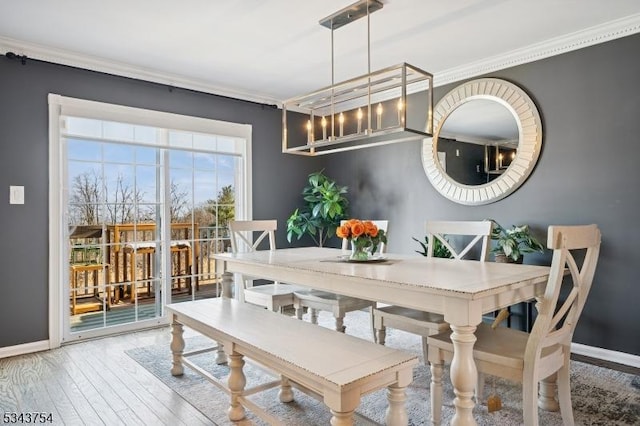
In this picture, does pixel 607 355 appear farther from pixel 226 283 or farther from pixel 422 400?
pixel 226 283

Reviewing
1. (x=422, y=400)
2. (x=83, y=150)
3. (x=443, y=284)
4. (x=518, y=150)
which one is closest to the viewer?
(x=443, y=284)

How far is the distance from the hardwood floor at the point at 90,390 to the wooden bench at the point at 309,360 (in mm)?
281

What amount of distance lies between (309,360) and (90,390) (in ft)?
5.34

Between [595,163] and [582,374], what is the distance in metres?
1.49

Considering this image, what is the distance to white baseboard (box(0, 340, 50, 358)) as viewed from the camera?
309cm

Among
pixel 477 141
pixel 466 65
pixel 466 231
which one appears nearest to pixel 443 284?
pixel 466 231

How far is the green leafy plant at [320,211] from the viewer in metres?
4.33

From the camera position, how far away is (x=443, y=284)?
178 cm

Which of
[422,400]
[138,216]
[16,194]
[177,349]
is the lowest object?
[422,400]

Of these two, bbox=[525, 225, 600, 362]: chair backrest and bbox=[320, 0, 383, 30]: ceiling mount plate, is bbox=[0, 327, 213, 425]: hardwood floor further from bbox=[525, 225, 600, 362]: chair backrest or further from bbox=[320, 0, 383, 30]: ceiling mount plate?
bbox=[320, 0, 383, 30]: ceiling mount plate

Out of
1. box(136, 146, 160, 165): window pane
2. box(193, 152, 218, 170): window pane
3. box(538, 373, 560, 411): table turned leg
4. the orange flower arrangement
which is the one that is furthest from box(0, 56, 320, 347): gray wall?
box(538, 373, 560, 411): table turned leg

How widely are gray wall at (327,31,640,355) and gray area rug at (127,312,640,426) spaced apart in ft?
1.51

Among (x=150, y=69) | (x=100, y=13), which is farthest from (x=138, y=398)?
(x=150, y=69)

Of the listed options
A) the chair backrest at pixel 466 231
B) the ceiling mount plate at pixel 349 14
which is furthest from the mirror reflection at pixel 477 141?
the ceiling mount plate at pixel 349 14
